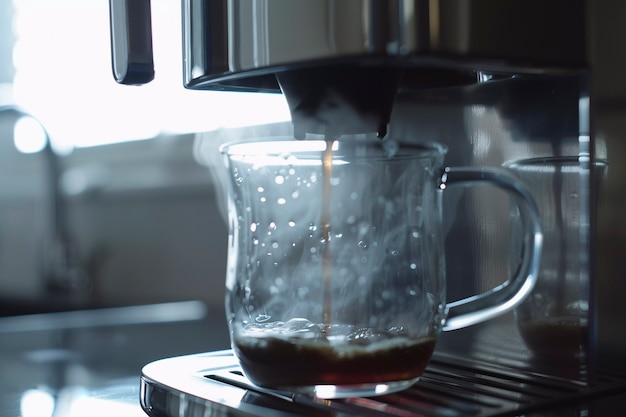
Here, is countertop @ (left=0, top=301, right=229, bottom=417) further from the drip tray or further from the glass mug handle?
the glass mug handle

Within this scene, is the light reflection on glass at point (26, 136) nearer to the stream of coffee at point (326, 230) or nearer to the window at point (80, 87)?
the window at point (80, 87)

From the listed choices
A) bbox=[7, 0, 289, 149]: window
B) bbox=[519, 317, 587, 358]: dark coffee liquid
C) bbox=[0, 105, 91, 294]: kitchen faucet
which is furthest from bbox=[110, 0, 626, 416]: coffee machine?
bbox=[0, 105, 91, 294]: kitchen faucet

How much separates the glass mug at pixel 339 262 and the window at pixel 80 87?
2.59ft

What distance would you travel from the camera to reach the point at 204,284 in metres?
1.15

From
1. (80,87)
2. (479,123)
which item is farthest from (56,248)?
(479,123)

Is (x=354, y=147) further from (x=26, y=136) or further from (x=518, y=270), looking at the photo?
(x=26, y=136)

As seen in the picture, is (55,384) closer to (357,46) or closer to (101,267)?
(357,46)

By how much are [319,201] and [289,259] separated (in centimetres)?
3

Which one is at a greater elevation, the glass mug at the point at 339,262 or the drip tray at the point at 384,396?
the glass mug at the point at 339,262

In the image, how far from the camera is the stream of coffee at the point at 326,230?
15.1 inches

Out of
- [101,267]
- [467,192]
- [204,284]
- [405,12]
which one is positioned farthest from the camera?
[101,267]

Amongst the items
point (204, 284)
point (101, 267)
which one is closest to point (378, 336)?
point (204, 284)

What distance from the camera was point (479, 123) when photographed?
482 mm

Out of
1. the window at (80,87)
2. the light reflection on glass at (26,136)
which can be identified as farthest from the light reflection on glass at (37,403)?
the light reflection on glass at (26,136)
